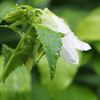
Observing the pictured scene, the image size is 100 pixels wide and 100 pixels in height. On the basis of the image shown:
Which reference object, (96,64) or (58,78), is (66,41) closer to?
(58,78)

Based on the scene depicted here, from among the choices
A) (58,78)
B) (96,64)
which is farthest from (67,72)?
(96,64)

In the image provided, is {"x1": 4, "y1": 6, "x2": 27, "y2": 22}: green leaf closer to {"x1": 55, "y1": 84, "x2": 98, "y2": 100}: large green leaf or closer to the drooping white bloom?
the drooping white bloom

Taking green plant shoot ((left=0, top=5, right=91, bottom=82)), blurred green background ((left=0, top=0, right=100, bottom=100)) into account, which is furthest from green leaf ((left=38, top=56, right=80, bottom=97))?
green plant shoot ((left=0, top=5, right=91, bottom=82))

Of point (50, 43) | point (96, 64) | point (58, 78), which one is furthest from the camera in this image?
point (96, 64)

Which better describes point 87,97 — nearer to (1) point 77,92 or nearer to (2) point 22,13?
(1) point 77,92

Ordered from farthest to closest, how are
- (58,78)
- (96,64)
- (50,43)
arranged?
(96,64) < (58,78) < (50,43)

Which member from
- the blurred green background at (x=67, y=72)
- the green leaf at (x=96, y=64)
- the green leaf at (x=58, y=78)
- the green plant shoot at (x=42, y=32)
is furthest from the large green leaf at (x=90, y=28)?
the green plant shoot at (x=42, y=32)
